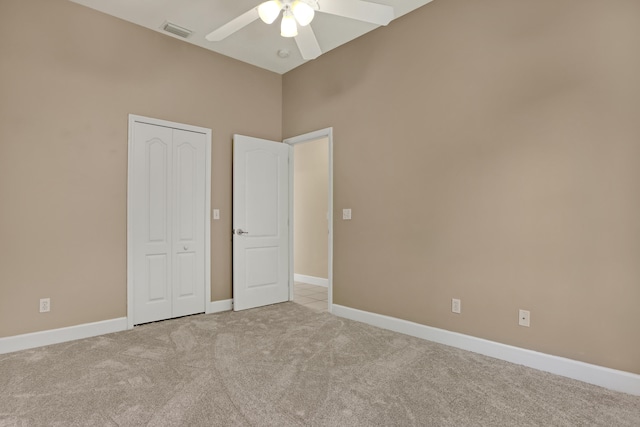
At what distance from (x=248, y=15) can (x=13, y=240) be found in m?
2.72

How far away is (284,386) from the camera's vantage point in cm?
222

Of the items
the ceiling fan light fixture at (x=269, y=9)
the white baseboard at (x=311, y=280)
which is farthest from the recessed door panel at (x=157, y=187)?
the white baseboard at (x=311, y=280)

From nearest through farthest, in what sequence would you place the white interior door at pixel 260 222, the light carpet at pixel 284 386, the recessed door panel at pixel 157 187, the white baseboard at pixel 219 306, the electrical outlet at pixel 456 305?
the light carpet at pixel 284 386
the electrical outlet at pixel 456 305
the recessed door panel at pixel 157 187
the white baseboard at pixel 219 306
the white interior door at pixel 260 222

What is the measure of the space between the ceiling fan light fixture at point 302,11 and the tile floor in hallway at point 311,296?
315cm

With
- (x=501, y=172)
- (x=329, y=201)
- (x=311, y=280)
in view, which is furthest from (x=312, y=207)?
(x=501, y=172)

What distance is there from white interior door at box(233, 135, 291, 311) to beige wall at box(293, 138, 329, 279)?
4.28 feet

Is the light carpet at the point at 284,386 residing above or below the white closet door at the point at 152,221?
below

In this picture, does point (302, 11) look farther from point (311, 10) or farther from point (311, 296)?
point (311, 296)

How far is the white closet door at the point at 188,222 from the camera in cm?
380

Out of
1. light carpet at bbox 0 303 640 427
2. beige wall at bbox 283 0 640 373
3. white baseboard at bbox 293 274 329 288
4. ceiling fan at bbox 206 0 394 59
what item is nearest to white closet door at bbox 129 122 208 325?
light carpet at bbox 0 303 640 427

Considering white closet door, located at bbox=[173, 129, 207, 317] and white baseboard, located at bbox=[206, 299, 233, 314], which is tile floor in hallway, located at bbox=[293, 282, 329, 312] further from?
white closet door, located at bbox=[173, 129, 207, 317]

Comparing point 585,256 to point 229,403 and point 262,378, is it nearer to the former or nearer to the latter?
point 262,378

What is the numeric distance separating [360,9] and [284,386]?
2.58 m

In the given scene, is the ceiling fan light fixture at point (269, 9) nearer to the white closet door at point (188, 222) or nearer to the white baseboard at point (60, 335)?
the white closet door at point (188, 222)
